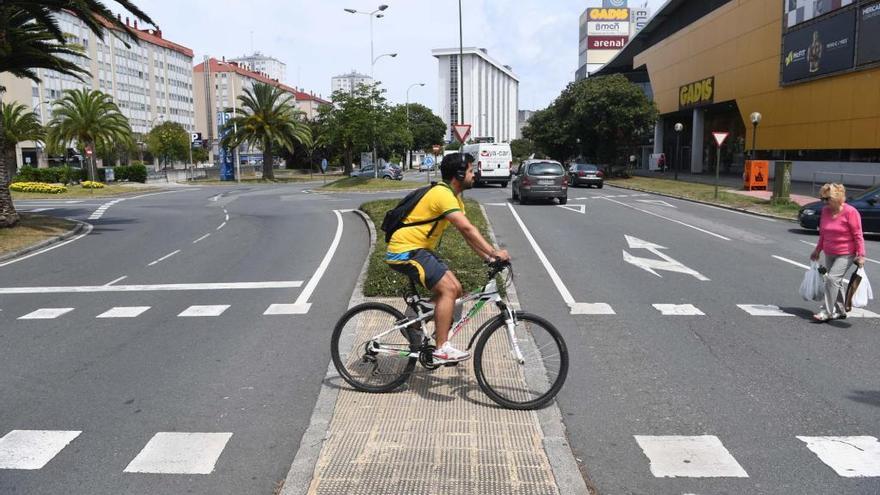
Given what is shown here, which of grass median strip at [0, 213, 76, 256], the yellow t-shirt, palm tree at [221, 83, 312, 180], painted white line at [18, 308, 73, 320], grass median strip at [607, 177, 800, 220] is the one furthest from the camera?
palm tree at [221, 83, 312, 180]

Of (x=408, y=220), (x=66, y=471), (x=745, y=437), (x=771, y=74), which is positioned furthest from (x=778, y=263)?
(x=771, y=74)

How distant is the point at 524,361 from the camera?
17.0 feet

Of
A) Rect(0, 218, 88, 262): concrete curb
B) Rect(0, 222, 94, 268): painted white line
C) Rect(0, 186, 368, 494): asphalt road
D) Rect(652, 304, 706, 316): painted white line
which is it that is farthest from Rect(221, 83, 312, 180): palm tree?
Rect(652, 304, 706, 316): painted white line

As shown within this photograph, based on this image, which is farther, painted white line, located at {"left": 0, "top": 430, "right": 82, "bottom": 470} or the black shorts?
the black shorts

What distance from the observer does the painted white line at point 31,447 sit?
4.36 m

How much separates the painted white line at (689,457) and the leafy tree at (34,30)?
1756cm

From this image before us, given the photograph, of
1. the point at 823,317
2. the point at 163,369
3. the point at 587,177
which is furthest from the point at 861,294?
the point at 587,177

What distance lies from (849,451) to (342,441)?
3130mm

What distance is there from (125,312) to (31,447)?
4.53m

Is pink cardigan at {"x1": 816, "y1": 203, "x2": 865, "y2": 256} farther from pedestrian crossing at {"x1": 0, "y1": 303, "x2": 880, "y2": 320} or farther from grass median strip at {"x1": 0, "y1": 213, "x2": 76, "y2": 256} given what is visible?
grass median strip at {"x1": 0, "y1": 213, "x2": 76, "y2": 256}

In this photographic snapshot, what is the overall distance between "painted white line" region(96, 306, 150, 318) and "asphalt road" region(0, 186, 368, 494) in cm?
5

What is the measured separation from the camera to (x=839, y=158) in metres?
33.4

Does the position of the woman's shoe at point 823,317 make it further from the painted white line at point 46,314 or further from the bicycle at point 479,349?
the painted white line at point 46,314

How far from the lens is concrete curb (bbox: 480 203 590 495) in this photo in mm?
Answer: 3935
